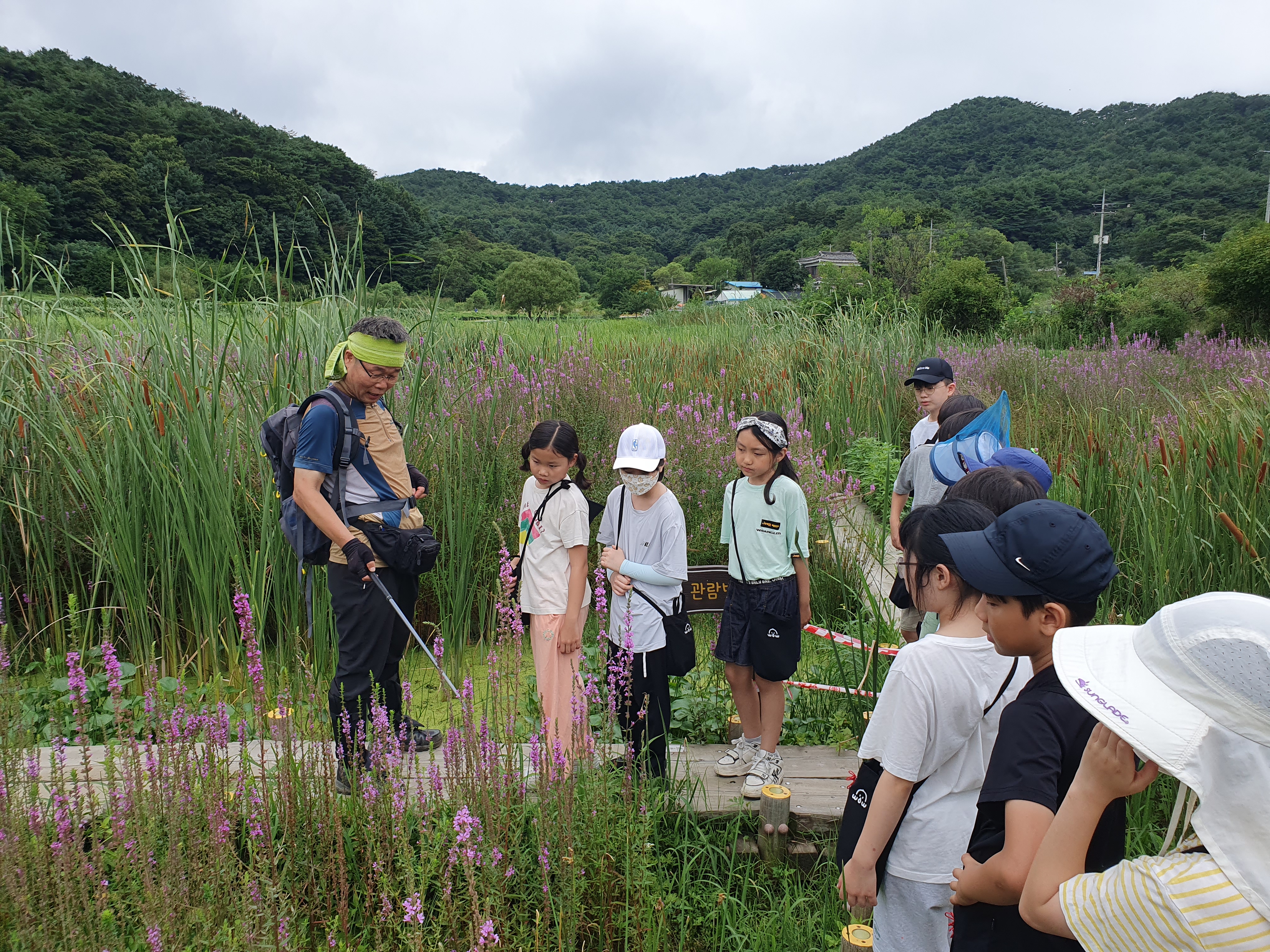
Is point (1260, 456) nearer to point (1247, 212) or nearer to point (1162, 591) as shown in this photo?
point (1162, 591)

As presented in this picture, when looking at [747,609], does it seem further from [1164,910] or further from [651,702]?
[1164,910]

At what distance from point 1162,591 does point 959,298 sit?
44.3 ft

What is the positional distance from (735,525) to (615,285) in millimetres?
37668

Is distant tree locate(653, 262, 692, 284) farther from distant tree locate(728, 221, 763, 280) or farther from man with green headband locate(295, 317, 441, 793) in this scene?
man with green headband locate(295, 317, 441, 793)

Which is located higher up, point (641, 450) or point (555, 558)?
point (641, 450)

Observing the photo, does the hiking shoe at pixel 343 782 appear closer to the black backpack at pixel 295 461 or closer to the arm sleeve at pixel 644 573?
the black backpack at pixel 295 461

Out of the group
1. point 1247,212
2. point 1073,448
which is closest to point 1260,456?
point 1073,448

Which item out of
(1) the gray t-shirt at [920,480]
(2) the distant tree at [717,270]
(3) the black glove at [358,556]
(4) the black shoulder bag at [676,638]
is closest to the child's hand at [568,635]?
(4) the black shoulder bag at [676,638]

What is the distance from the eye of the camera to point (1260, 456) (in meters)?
3.65

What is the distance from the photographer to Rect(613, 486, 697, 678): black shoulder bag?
2805 millimetres

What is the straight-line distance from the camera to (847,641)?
388cm

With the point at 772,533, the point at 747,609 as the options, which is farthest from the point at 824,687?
the point at 772,533

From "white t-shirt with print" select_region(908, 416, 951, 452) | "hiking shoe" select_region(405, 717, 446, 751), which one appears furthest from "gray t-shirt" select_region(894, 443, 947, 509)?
"hiking shoe" select_region(405, 717, 446, 751)

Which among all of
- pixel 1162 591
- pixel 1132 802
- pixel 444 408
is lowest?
pixel 1132 802
